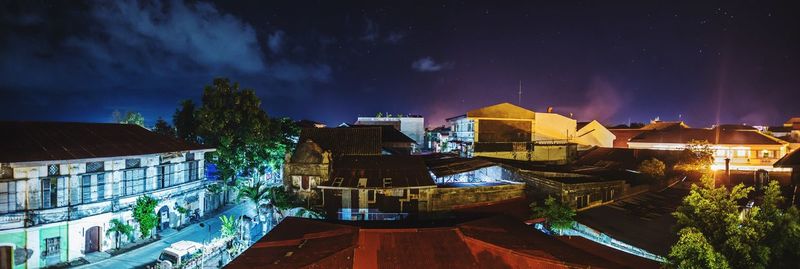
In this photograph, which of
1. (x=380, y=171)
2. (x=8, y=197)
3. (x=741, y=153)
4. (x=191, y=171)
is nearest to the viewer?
(x=8, y=197)

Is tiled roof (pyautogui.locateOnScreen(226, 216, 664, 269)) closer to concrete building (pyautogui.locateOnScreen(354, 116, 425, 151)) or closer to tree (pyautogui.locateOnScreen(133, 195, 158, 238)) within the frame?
tree (pyautogui.locateOnScreen(133, 195, 158, 238))

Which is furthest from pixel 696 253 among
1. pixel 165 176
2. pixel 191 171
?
pixel 191 171

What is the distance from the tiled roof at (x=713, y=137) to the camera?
141 ft

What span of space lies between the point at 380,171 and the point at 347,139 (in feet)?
29.2

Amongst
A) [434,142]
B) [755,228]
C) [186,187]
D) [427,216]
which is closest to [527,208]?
[427,216]

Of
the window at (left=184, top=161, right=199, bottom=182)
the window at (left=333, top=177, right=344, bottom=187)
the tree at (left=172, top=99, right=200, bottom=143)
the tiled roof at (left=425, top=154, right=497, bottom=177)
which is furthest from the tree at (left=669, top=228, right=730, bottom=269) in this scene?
the tree at (left=172, top=99, right=200, bottom=143)

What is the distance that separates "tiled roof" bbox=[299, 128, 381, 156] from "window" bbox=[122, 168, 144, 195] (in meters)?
12.5

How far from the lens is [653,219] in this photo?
21.5m

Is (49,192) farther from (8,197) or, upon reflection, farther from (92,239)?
(92,239)

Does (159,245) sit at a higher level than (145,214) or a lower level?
lower

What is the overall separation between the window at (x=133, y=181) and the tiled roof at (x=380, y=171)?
13.3m

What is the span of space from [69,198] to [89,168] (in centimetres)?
205

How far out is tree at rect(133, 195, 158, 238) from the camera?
970 inches

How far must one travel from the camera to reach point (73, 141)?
23328mm
